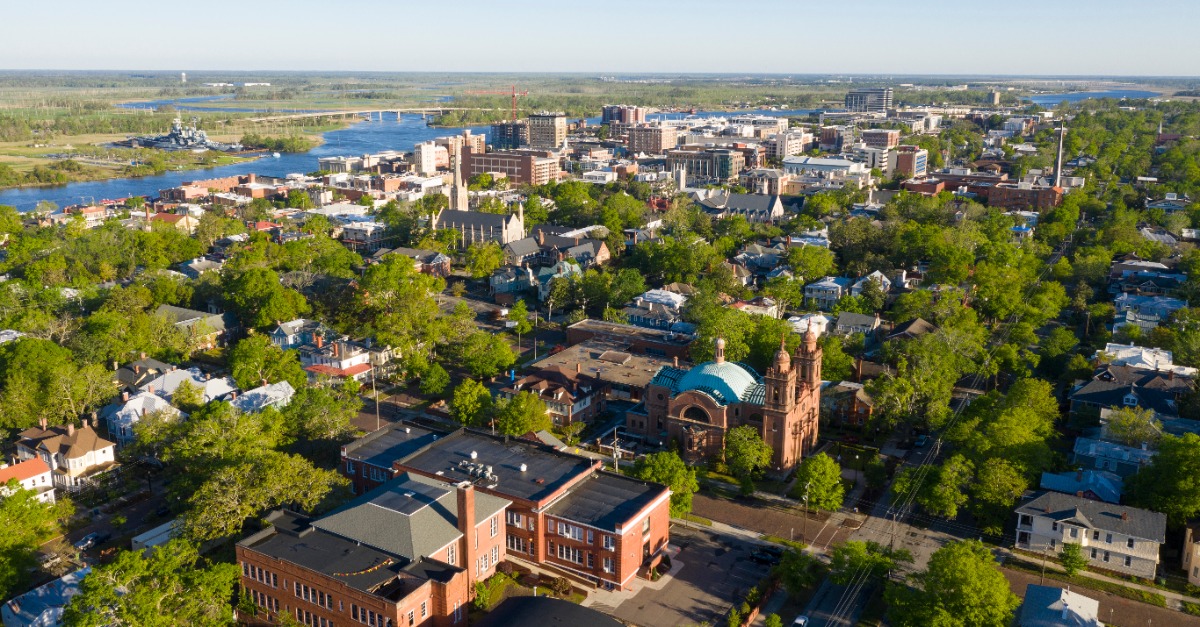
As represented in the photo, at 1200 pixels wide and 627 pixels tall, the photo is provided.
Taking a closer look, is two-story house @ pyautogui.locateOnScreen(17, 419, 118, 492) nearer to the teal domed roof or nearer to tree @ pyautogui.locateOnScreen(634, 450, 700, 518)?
tree @ pyautogui.locateOnScreen(634, 450, 700, 518)

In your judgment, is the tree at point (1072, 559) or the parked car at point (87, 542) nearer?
the tree at point (1072, 559)

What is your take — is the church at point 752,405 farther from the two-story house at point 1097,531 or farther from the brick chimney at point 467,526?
the brick chimney at point 467,526

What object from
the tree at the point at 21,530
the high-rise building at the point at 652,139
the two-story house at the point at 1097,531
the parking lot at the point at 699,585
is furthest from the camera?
the high-rise building at the point at 652,139

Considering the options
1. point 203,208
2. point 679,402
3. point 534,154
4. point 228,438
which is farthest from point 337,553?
point 534,154

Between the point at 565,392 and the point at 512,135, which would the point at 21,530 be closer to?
the point at 565,392

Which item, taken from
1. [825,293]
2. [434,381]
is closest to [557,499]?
[434,381]

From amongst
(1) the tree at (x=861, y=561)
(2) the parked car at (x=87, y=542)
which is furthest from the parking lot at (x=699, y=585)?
(2) the parked car at (x=87, y=542)
